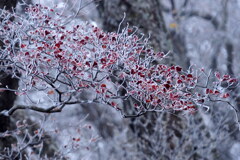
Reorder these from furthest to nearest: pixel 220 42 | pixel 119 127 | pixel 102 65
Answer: pixel 220 42, pixel 119 127, pixel 102 65

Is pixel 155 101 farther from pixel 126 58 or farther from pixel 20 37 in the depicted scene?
pixel 20 37

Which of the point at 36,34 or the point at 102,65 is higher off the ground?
the point at 36,34

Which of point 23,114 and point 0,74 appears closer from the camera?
point 0,74

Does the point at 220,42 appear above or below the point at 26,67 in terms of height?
above

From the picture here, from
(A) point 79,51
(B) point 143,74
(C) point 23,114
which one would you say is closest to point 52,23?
(A) point 79,51

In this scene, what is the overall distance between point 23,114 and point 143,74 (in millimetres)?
4569

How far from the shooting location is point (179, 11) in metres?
13.2

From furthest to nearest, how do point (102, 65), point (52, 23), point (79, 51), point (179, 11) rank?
point (179, 11) < point (52, 23) < point (79, 51) < point (102, 65)

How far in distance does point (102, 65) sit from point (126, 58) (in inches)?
9.2

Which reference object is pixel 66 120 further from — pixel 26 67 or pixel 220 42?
pixel 26 67

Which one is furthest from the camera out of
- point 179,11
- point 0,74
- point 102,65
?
point 179,11

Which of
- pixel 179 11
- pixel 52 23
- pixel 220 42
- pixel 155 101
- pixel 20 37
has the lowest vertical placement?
pixel 155 101

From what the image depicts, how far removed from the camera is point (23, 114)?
6820 millimetres

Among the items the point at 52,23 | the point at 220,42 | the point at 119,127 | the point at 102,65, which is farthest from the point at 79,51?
the point at 220,42
